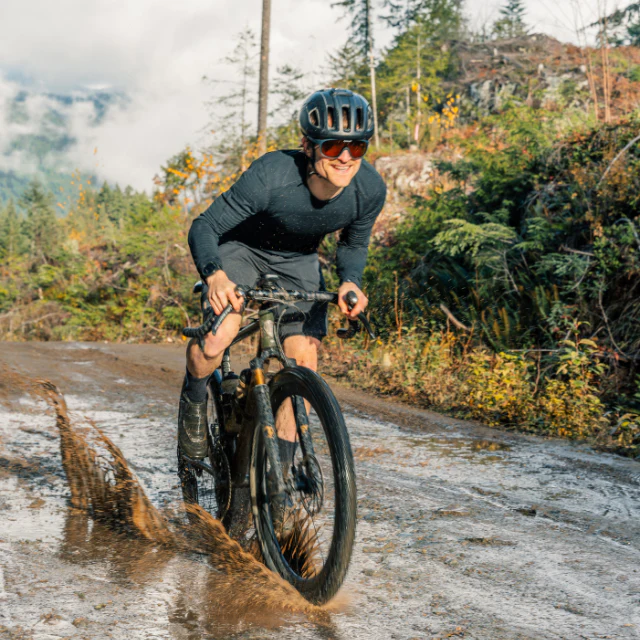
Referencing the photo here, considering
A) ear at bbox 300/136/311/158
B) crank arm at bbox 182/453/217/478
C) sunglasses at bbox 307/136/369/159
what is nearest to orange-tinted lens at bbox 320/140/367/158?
sunglasses at bbox 307/136/369/159

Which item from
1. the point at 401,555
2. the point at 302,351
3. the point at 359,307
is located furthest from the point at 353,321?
the point at 401,555

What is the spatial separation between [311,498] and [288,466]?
191mm

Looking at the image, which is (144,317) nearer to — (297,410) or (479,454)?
(479,454)

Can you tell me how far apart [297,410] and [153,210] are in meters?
19.5

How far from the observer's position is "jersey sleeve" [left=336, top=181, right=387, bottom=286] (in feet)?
11.9

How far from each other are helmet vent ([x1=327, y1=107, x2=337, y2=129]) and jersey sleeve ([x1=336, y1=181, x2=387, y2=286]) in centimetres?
57

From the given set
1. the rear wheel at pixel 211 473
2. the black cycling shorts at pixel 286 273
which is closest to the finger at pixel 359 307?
the black cycling shorts at pixel 286 273

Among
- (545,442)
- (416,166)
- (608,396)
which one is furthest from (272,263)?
(416,166)

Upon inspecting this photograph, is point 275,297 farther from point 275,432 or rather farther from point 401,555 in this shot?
point 401,555

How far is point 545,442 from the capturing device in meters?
5.94

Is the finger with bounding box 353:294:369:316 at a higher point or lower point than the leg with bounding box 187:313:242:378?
higher

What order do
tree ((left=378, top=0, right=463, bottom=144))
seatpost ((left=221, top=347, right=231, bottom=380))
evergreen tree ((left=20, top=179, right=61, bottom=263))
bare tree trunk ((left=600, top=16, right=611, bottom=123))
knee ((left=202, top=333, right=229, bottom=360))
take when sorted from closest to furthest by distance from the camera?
knee ((left=202, top=333, right=229, bottom=360)) < seatpost ((left=221, top=347, right=231, bottom=380)) < bare tree trunk ((left=600, top=16, right=611, bottom=123)) < evergreen tree ((left=20, top=179, right=61, bottom=263)) < tree ((left=378, top=0, right=463, bottom=144))

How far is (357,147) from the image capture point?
126 inches

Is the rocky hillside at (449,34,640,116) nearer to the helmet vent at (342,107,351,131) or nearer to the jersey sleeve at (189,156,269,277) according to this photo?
the helmet vent at (342,107,351,131)
